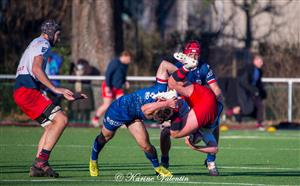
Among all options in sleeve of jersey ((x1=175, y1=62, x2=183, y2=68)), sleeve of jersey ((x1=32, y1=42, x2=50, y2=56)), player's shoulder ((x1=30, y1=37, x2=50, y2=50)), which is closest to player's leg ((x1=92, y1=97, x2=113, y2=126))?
sleeve of jersey ((x1=175, y1=62, x2=183, y2=68))

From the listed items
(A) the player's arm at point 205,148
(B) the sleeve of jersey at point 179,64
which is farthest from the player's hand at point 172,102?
(B) the sleeve of jersey at point 179,64

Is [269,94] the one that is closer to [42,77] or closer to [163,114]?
[163,114]

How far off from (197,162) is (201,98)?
353 cm

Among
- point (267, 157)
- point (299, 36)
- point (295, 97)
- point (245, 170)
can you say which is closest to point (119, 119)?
point (245, 170)

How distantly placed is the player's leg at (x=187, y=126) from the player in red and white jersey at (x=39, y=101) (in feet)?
5.02

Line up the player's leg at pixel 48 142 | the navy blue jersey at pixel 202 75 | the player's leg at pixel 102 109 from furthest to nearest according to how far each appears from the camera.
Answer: the player's leg at pixel 102 109 → the navy blue jersey at pixel 202 75 → the player's leg at pixel 48 142

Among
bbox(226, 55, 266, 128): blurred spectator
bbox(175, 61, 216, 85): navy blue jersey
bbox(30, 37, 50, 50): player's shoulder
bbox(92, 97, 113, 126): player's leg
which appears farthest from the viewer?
bbox(226, 55, 266, 128): blurred spectator

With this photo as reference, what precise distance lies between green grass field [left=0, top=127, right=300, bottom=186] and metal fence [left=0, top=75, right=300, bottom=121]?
283 centimetres

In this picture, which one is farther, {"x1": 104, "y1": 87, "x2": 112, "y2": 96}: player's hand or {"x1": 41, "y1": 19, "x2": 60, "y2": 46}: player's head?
{"x1": 104, "y1": 87, "x2": 112, "y2": 96}: player's hand

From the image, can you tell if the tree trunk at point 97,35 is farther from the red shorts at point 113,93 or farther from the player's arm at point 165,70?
the player's arm at point 165,70

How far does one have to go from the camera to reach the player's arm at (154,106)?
493 inches

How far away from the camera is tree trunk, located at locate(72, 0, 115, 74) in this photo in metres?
28.7

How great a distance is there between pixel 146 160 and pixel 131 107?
332 centimetres

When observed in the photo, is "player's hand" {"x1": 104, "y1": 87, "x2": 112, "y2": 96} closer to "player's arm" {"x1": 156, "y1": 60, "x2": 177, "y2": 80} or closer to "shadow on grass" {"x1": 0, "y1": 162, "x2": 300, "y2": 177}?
"shadow on grass" {"x1": 0, "y1": 162, "x2": 300, "y2": 177}
